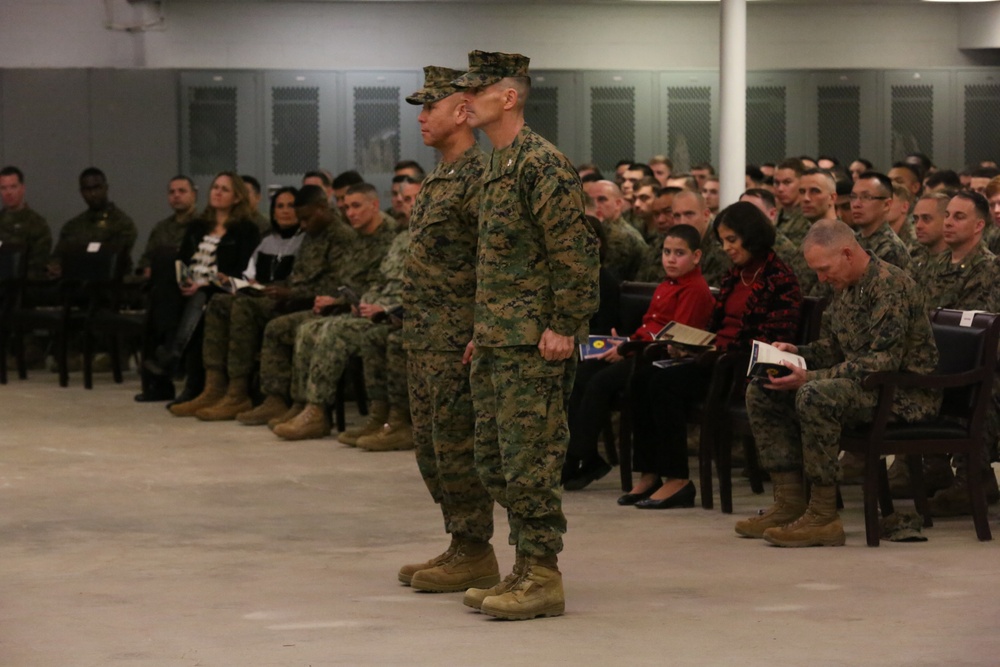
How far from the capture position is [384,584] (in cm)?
448

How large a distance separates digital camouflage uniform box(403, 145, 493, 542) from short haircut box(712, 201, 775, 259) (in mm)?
1564

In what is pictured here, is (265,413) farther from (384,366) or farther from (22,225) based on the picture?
(22,225)

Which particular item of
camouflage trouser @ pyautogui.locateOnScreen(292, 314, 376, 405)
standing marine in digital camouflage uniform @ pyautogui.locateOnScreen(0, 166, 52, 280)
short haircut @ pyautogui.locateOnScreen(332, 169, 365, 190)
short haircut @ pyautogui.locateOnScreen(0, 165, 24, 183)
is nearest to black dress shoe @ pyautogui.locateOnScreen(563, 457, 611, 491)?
camouflage trouser @ pyautogui.locateOnScreen(292, 314, 376, 405)

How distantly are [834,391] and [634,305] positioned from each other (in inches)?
70.1

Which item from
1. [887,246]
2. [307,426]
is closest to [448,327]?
[887,246]

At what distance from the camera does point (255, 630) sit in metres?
3.94

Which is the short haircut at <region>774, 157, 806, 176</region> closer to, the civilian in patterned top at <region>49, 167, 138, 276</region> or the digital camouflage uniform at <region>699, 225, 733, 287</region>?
the digital camouflage uniform at <region>699, 225, 733, 287</region>

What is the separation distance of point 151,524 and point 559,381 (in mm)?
2133

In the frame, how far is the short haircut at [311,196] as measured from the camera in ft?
26.3

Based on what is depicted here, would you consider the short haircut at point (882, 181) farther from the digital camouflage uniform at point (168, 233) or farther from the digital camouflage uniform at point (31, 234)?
the digital camouflage uniform at point (31, 234)

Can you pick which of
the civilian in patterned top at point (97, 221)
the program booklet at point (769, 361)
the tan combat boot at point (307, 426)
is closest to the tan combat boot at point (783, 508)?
the program booklet at point (769, 361)

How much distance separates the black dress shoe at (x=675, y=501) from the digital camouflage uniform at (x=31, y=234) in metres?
6.32

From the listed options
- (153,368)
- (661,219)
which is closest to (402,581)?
(661,219)

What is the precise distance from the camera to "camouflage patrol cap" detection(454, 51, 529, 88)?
3.96 meters
